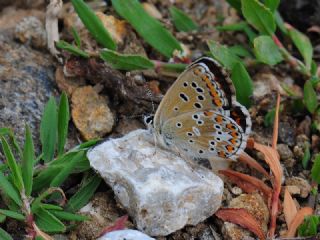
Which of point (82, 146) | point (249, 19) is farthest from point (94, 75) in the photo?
point (249, 19)

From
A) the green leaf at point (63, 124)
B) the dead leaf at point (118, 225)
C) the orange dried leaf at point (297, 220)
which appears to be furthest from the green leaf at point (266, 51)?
the dead leaf at point (118, 225)

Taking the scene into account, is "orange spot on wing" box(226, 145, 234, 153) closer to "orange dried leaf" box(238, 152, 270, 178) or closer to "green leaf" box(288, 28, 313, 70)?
"orange dried leaf" box(238, 152, 270, 178)

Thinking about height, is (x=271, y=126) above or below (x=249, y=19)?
below

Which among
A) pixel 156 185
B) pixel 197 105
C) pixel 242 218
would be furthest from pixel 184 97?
pixel 242 218

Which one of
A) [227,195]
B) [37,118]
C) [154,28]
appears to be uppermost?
[154,28]

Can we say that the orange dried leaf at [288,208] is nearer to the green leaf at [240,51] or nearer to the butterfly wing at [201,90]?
the butterfly wing at [201,90]

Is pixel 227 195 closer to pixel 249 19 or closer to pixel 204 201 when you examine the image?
pixel 204 201

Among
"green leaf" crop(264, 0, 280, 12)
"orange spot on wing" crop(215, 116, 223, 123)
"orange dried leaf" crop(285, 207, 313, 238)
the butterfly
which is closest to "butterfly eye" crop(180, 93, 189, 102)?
the butterfly
